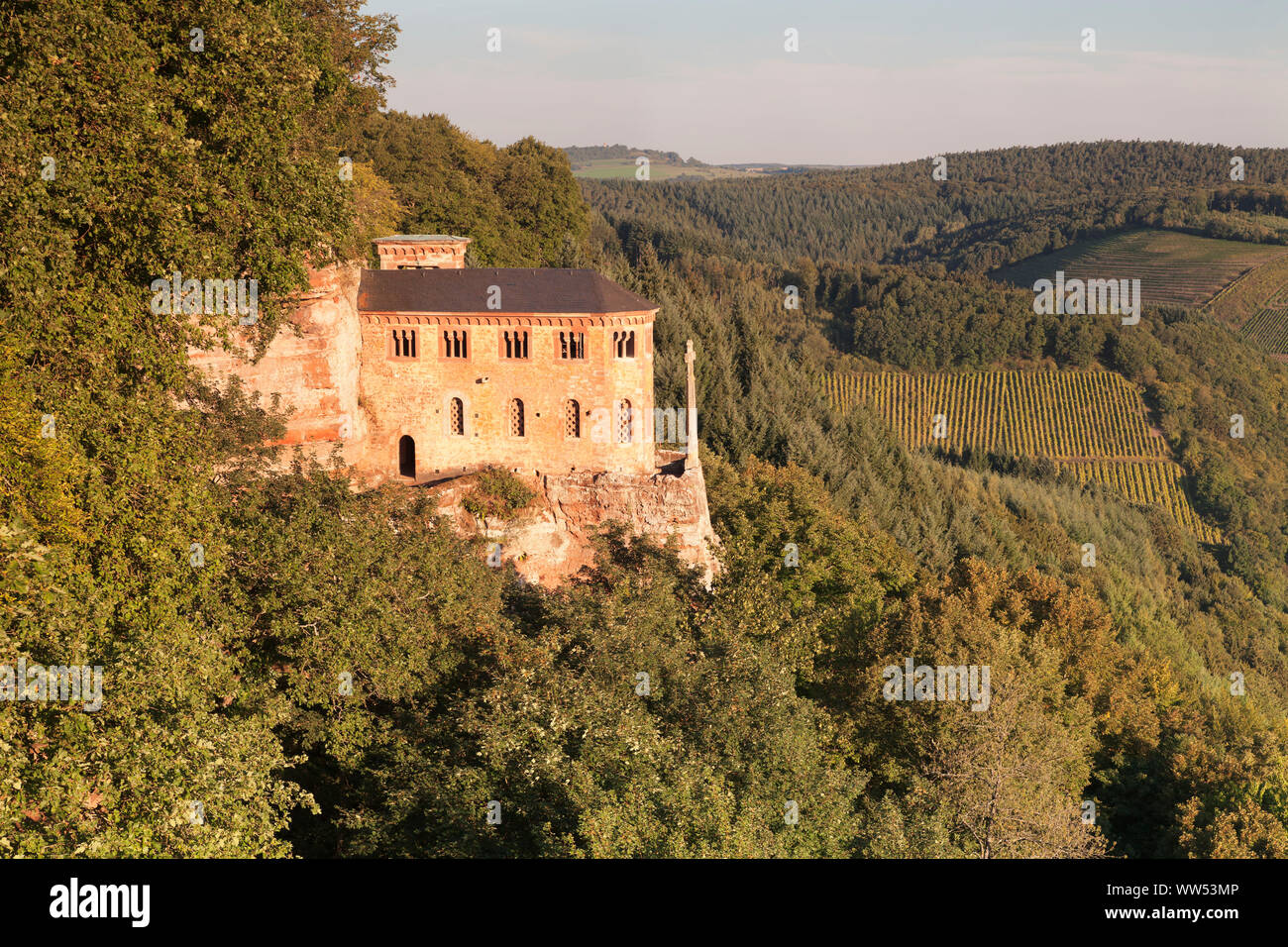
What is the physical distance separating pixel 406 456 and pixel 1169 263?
6809 inches

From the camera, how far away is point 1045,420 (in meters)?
124

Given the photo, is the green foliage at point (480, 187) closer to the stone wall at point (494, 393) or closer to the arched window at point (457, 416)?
the stone wall at point (494, 393)

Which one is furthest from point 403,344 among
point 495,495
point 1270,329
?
point 1270,329

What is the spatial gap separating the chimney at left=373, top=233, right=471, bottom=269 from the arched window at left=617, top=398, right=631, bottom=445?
7431 mm

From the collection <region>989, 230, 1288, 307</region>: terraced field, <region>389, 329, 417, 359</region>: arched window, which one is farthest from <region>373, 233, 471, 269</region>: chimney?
<region>989, 230, 1288, 307</region>: terraced field

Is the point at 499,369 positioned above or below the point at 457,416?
above

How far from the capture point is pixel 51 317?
2147 centimetres

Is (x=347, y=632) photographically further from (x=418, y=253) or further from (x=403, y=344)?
(x=418, y=253)

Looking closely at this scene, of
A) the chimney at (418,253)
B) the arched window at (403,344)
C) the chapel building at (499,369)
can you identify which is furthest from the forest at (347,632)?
the arched window at (403,344)

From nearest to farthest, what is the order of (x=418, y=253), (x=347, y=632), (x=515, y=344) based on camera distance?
(x=347, y=632) < (x=515, y=344) < (x=418, y=253)
